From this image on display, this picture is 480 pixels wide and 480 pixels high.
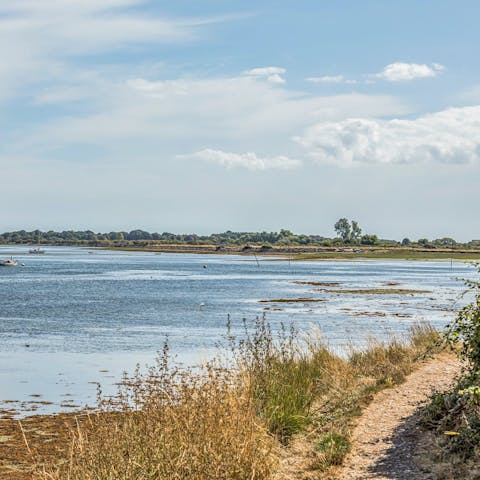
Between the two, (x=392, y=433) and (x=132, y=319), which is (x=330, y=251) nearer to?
(x=132, y=319)

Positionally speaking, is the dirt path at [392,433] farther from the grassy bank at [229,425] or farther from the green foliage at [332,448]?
the grassy bank at [229,425]

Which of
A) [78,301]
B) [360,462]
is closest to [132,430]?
[360,462]

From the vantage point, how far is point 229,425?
952 cm

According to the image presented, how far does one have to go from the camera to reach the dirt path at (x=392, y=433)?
9672mm

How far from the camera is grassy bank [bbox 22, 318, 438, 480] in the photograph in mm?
8344

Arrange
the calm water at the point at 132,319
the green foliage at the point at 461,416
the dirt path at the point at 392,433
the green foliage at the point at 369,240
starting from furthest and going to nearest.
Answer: the green foliage at the point at 369,240, the calm water at the point at 132,319, the dirt path at the point at 392,433, the green foliage at the point at 461,416

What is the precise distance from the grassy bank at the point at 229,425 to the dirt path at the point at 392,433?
228 mm

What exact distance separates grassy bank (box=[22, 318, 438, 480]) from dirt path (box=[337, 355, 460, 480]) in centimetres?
23

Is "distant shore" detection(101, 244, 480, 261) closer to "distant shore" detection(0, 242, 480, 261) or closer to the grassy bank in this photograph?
"distant shore" detection(0, 242, 480, 261)

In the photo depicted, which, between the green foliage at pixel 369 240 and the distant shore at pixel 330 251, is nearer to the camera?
the distant shore at pixel 330 251

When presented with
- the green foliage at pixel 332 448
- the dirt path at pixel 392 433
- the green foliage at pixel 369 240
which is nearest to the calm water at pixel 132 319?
the dirt path at pixel 392 433

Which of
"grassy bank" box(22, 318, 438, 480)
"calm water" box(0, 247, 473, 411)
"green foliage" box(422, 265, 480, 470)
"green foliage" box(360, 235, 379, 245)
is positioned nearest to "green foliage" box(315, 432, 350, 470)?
"grassy bank" box(22, 318, 438, 480)

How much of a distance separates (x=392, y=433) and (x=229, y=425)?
9.73 ft

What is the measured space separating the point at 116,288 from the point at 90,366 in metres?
36.9
